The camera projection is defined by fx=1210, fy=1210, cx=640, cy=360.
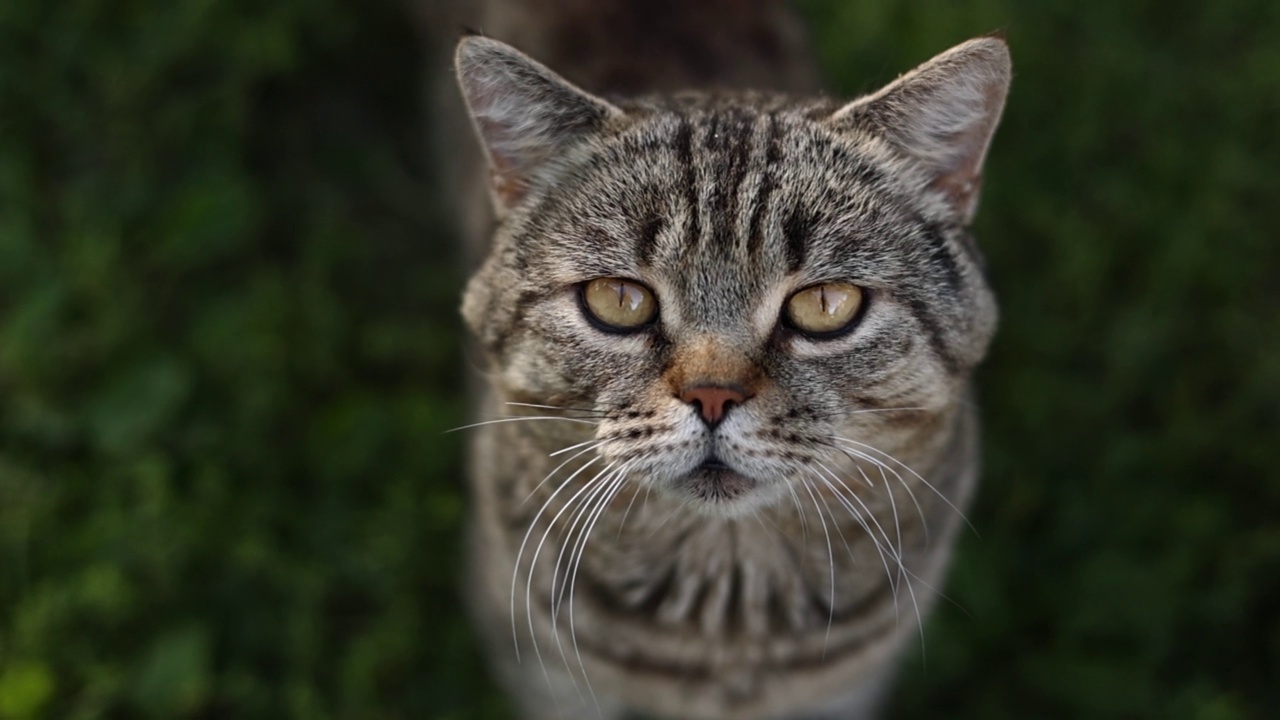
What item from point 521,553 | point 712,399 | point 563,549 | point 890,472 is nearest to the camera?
point 712,399

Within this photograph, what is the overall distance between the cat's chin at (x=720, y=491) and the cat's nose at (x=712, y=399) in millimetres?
116

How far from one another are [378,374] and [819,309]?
84.7 inches

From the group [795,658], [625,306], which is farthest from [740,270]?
[795,658]

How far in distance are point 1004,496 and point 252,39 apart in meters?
2.86

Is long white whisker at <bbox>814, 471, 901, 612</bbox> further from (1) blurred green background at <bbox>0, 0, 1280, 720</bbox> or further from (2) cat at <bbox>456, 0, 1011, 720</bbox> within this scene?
(1) blurred green background at <bbox>0, 0, 1280, 720</bbox>

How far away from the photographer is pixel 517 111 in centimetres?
229

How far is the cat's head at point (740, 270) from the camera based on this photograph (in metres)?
2.09

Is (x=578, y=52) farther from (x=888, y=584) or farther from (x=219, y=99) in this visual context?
(x=888, y=584)

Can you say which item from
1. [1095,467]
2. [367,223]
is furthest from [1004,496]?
[367,223]

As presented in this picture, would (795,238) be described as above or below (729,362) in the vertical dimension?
above

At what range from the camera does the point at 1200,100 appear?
14.5 ft

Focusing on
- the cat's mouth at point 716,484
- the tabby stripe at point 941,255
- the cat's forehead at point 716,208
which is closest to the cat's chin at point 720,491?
the cat's mouth at point 716,484

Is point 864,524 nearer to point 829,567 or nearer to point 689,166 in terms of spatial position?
point 829,567

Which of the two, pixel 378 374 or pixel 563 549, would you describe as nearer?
pixel 563 549
